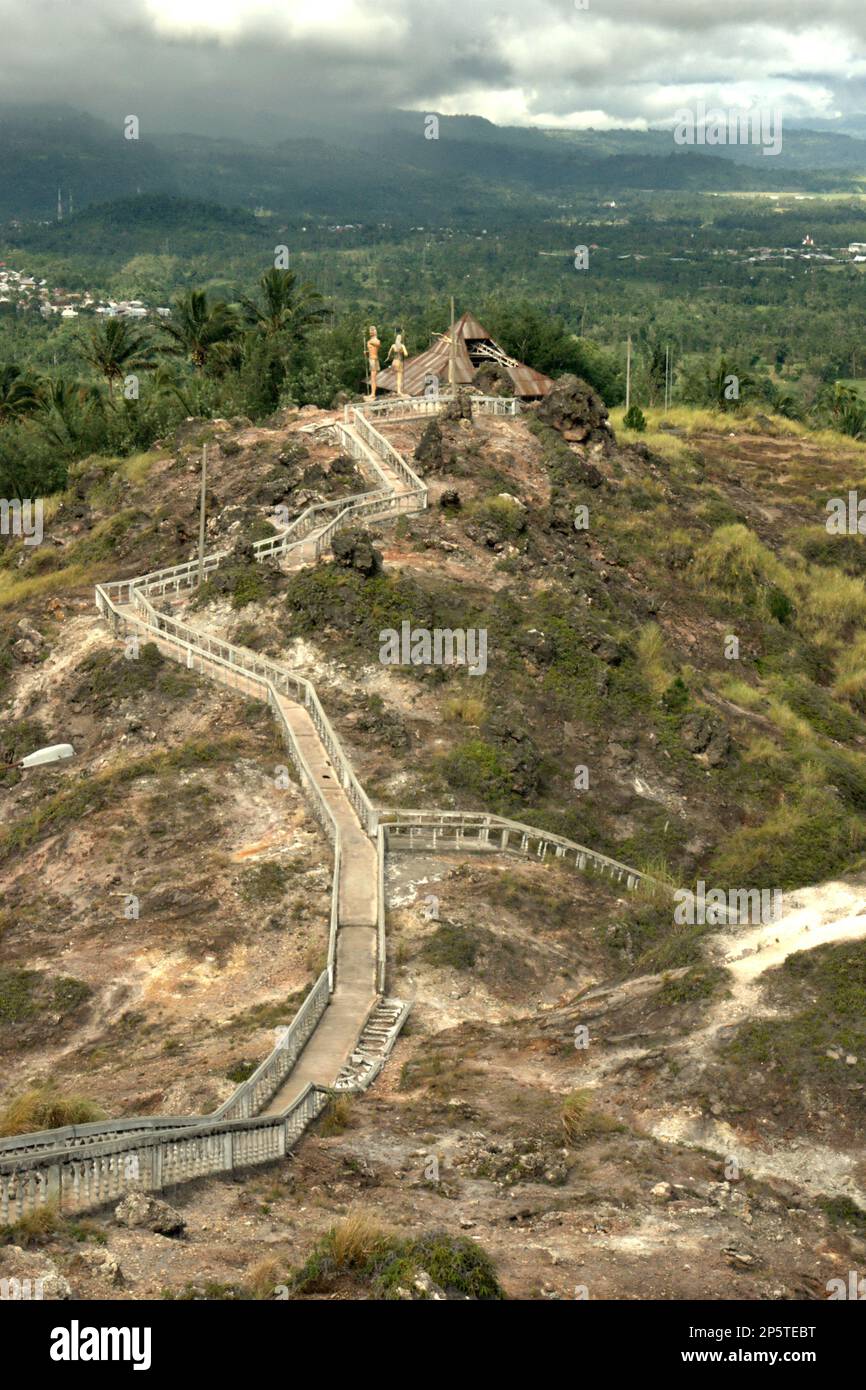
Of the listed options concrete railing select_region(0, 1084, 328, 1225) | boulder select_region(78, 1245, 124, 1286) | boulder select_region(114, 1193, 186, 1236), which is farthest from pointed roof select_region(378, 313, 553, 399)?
boulder select_region(78, 1245, 124, 1286)

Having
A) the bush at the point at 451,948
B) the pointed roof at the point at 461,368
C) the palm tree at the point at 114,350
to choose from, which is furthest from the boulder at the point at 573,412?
the bush at the point at 451,948

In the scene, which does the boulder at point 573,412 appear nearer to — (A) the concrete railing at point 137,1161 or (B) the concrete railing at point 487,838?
(B) the concrete railing at point 487,838

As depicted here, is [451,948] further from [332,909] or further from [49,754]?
[49,754]

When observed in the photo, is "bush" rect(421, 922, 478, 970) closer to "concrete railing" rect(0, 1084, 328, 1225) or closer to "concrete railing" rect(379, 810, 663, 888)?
"concrete railing" rect(379, 810, 663, 888)

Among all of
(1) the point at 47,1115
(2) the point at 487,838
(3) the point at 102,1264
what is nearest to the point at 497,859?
(2) the point at 487,838

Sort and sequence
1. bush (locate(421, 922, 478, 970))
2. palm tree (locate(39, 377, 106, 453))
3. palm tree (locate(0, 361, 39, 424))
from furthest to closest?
palm tree (locate(0, 361, 39, 424))
palm tree (locate(39, 377, 106, 453))
bush (locate(421, 922, 478, 970))

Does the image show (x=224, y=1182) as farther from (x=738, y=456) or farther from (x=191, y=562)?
(x=738, y=456)
